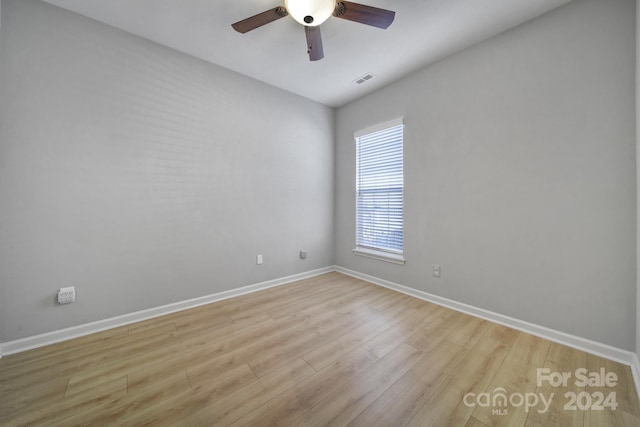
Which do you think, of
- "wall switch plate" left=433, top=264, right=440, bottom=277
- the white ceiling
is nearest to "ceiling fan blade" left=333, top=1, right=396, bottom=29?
the white ceiling

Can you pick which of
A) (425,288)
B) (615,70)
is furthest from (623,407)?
(615,70)

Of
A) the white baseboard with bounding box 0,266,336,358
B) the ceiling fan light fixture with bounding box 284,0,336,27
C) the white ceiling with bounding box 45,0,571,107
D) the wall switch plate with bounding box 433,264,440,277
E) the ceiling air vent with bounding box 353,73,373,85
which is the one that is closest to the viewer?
the ceiling fan light fixture with bounding box 284,0,336,27

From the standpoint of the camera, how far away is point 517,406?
4.35 feet

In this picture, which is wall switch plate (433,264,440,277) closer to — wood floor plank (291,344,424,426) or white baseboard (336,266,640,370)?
white baseboard (336,266,640,370)

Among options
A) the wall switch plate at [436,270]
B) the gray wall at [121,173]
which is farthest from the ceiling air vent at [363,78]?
the wall switch plate at [436,270]

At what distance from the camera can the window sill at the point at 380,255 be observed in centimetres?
308

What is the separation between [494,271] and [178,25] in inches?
150

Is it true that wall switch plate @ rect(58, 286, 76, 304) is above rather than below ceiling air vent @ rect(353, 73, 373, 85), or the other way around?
below

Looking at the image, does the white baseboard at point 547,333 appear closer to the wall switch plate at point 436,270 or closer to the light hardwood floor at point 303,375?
the light hardwood floor at point 303,375

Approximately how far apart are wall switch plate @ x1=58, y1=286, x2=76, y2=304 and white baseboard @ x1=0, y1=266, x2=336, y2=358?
0.24 m

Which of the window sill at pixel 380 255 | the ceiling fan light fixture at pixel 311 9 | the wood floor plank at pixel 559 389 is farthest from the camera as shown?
the window sill at pixel 380 255

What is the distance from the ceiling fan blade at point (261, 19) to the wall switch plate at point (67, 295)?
8.47ft

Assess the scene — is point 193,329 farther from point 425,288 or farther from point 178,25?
point 178,25

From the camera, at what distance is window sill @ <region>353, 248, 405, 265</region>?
10.1 ft
